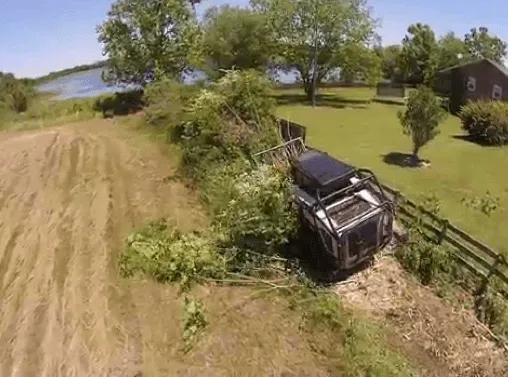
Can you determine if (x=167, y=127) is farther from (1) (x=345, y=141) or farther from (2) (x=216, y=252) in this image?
(2) (x=216, y=252)

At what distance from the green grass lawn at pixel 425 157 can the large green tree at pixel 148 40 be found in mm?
8435

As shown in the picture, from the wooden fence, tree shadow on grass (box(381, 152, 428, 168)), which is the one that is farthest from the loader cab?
tree shadow on grass (box(381, 152, 428, 168))

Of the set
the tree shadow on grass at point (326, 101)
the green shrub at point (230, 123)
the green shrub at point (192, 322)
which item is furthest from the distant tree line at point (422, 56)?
the green shrub at point (192, 322)

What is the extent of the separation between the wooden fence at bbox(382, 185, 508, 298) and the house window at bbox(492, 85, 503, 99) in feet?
89.1

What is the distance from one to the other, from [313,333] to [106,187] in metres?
10.8

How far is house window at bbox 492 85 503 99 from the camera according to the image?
38000mm

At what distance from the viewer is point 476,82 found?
39.8 meters

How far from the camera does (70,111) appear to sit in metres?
37.0

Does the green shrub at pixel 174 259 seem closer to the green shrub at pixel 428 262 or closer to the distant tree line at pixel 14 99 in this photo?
the green shrub at pixel 428 262

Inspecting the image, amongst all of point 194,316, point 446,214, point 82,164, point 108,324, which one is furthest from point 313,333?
point 82,164

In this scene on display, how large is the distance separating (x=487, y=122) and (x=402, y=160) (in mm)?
8093

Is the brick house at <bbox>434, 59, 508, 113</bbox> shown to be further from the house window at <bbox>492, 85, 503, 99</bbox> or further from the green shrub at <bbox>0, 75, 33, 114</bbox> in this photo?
the green shrub at <bbox>0, 75, 33, 114</bbox>

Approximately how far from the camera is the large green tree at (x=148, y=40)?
36188 mm

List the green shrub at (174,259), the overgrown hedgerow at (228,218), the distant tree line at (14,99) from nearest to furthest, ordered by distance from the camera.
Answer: the green shrub at (174,259), the overgrown hedgerow at (228,218), the distant tree line at (14,99)
